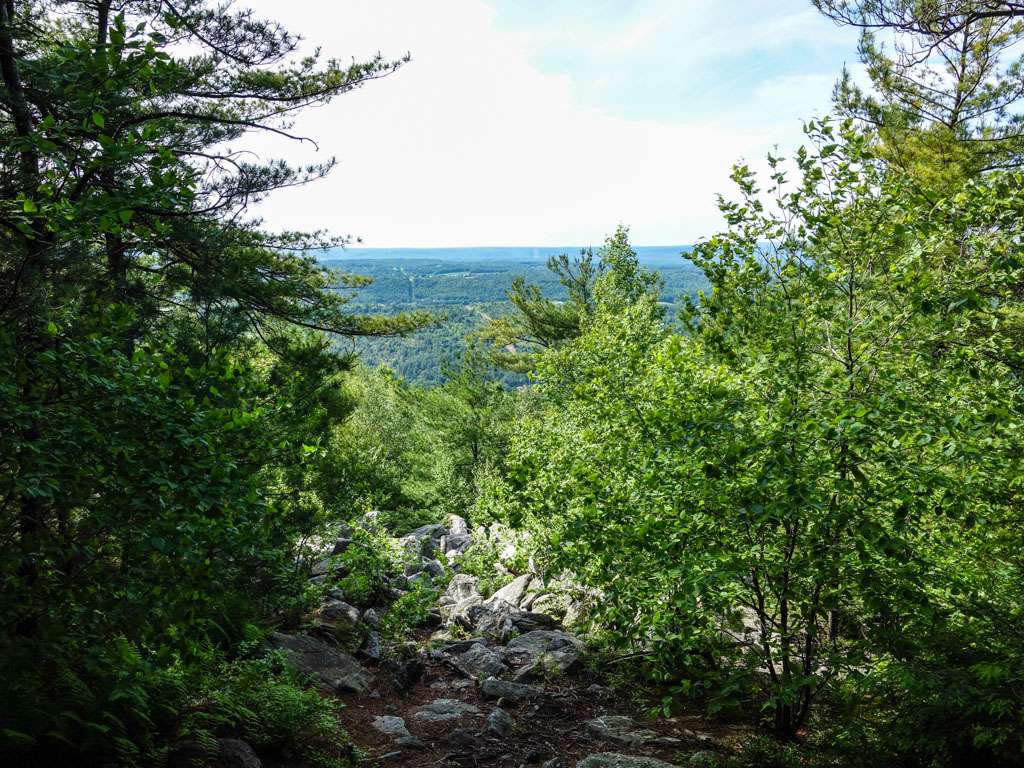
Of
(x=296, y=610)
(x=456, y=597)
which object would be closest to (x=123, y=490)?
(x=296, y=610)

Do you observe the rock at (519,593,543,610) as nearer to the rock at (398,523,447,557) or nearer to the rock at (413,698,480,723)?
the rock at (398,523,447,557)

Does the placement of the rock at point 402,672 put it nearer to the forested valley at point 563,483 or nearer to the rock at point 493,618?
the forested valley at point 563,483

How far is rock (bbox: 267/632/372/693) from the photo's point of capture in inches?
329

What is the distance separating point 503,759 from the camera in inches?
254

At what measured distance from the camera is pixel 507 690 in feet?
28.0

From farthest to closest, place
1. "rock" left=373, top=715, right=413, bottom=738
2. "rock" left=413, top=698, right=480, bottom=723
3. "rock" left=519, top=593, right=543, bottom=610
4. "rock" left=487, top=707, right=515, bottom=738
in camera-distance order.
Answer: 1. "rock" left=519, top=593, right=543, bottom=610
2. "rock" left=413, top=698, right=480, bottom=723
3. "rock" left=373, top=715, right=413, bottom=738
4. "rock" left=487, top=707, right=515, bottom=738

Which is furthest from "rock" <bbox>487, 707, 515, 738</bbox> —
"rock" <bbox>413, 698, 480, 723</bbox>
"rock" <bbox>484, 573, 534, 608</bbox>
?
"rock" <bbox>484, 573, 534, 608</bbox>

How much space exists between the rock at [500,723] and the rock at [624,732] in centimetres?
88

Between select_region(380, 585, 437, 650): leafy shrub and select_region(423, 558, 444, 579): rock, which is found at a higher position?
select_region(380, 585, 437, 650): leafy shrub

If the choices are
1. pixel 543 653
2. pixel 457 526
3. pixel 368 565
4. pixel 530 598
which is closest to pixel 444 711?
pixel 543 653

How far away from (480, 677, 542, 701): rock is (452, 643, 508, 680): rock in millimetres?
762

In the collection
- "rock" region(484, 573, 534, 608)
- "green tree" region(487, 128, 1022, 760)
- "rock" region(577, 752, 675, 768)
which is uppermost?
"green tree" region(487, 128, 1022, 760)

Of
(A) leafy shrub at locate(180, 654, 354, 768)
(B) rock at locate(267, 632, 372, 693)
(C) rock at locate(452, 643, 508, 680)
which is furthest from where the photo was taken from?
(C) rock at locate(452, 643, 508, 680)

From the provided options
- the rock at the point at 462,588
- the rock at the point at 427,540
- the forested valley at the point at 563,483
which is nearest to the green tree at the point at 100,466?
the forested valley at the point at 563,483
